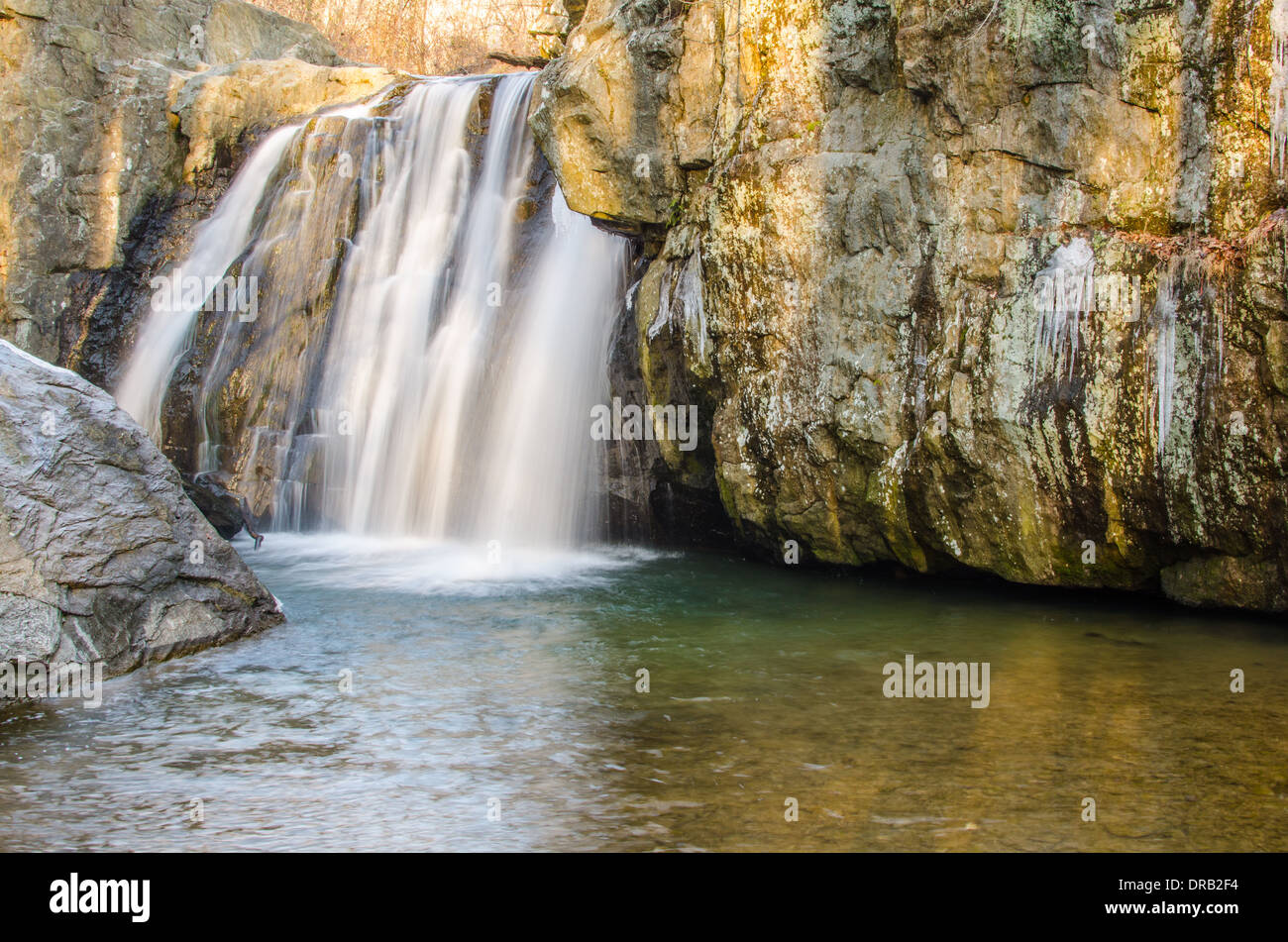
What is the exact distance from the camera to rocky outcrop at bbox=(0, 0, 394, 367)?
15.5 meters

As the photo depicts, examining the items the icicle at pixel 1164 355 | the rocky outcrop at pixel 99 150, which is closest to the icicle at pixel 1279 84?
the icicle at pixel 1164 355

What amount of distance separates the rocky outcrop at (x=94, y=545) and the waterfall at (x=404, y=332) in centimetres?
444

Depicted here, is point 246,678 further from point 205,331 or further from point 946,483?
point 205,331

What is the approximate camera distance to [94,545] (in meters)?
6.47

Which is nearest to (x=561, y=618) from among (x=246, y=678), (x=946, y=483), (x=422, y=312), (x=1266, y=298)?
(x=246, y=678)

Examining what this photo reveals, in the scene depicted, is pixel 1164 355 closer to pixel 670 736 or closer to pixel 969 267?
pixel 969 267

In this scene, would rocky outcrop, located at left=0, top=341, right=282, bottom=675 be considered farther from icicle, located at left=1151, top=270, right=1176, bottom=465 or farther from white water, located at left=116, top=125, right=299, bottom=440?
white water, located at left=116, top=125, right=299, bottom=440

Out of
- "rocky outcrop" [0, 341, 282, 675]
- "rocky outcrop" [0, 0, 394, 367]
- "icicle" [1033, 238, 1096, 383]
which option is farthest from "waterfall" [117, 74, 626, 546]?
"icicle" [1033, 238, 1096, 383]

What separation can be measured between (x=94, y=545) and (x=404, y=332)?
6760mm

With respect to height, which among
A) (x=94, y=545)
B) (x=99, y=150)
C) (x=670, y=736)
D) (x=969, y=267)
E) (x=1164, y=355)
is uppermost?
(x=99, y=150)

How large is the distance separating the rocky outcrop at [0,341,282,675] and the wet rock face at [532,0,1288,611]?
454 centimetres

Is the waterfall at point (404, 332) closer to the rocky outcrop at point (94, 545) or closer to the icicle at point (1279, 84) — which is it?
the rocky outcrop at point (94, 545)

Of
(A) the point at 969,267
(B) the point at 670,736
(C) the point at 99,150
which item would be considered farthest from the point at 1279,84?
(C) the point at 99,150

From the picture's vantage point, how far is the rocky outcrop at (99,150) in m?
15.5
